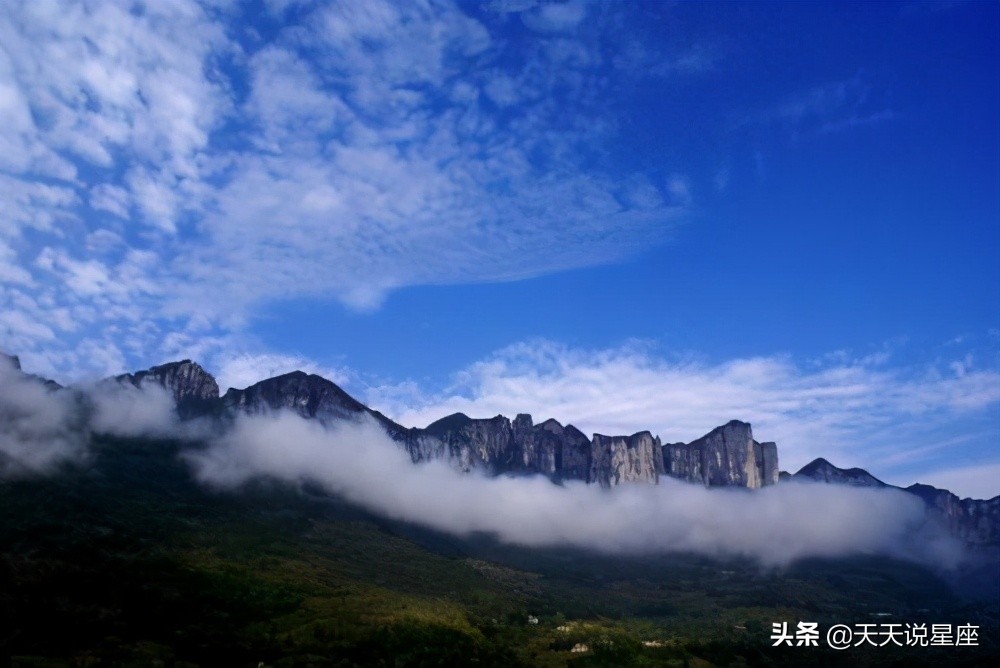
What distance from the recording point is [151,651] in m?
199

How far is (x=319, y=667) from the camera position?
19975 cm

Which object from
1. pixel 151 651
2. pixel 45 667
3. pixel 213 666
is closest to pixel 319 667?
pixel 213 666

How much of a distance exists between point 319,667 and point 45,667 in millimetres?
67636

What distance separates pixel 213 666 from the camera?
19875 centimetres

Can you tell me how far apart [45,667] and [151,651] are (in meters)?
28.2

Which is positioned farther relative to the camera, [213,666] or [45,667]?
[213,666]

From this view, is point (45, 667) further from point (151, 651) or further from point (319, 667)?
point (319, 667)

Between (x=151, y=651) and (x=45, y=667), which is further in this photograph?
(x=151, y=651)

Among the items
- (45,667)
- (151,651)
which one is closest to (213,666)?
(151,651)

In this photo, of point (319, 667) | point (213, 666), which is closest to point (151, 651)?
point (213, 666)

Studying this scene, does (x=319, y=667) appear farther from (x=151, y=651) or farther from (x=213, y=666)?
(x=151, y=651)

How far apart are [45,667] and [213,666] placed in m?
41.2
